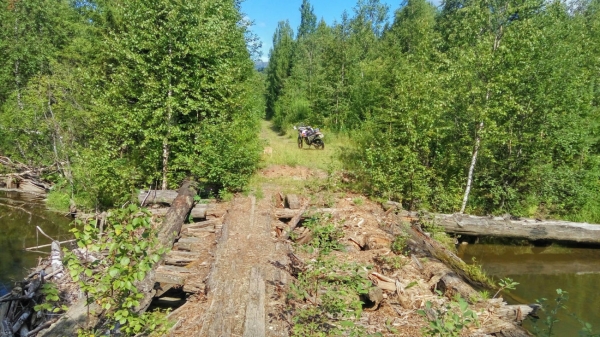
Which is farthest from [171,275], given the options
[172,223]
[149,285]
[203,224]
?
[203,224]

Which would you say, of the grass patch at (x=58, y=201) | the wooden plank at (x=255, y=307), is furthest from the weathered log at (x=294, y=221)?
the grass patch at (x=58, y=201)

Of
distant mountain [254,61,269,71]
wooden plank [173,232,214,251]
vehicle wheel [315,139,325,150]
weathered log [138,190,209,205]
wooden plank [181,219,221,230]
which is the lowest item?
wooden plank [173,232,214,251]

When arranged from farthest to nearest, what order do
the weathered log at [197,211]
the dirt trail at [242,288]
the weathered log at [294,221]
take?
the weathered log at [197,211]
the weathered log at [294,221]
the dirt trail at [242,288]

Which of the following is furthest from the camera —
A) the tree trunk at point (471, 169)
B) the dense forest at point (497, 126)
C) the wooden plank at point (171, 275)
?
the tree trunk at point (471, 169)

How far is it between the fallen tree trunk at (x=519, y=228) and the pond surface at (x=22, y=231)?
1086 cm

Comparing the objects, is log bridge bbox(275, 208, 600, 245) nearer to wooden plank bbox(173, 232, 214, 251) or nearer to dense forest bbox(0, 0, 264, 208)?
wooden plank bbox(173, 232, 214, 251)

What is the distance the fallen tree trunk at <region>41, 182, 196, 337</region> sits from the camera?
17.0 feet

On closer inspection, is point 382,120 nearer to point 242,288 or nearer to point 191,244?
point 191,244

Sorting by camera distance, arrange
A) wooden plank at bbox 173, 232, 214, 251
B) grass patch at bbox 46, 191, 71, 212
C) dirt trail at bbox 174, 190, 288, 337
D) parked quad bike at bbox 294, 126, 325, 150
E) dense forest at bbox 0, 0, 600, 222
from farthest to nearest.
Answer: parked quad bike at bbox 294, 126, 325, 150 → grass patch at bbox 46, 191, 71, 212 → dense forest at bbox 0, 0, 600, 222 → wooden plank at bbox 173, 232, 214, 251 → dirt trail at bbox 174, 190, 288, 337

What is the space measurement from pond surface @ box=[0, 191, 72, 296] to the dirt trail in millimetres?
4009

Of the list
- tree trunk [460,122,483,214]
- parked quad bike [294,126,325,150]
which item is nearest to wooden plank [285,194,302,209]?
tree trunk [460,122,483,214]

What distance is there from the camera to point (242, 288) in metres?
6.14

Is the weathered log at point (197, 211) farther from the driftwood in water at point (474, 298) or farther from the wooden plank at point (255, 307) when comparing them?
the driftwood in water at point (474, 298)

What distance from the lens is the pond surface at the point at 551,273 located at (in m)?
8.38
